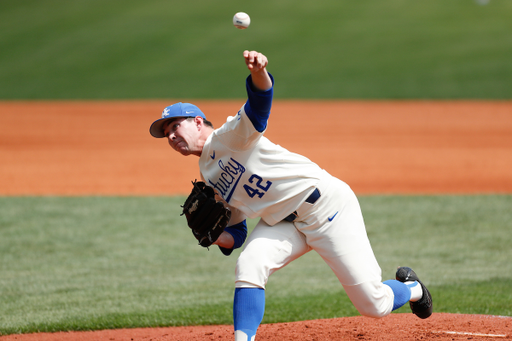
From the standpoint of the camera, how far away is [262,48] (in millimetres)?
28062

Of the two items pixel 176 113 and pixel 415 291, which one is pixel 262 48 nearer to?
pixel 415 291

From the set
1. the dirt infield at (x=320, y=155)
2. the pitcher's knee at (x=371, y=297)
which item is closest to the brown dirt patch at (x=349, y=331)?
the dirt infield at (x=320, y=155)

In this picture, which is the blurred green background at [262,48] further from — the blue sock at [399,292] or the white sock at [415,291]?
the blue sock at [399,292]

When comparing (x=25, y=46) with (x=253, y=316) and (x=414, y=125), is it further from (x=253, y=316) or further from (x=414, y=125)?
(x=253, y=316)

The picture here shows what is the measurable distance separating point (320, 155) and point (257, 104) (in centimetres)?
970

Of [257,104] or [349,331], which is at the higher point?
[257,104]

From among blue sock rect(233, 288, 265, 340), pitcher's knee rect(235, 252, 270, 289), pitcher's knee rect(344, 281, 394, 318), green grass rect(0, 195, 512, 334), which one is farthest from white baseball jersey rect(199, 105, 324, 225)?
green grass rect(0, 195, 512, 334)

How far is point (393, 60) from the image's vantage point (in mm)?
25578

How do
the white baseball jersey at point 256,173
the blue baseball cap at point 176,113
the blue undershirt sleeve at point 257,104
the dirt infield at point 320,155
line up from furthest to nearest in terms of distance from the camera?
the dirt infield at point 320,155 < the blue baseball cap at point 176,113 < the white baseball jersey at point 256,173 < the blue undershirt sleeve at point 257,104

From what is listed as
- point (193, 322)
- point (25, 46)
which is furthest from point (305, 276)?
point (25, 46)

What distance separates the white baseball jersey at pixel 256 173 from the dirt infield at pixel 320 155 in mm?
1106

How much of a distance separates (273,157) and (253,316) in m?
0.85

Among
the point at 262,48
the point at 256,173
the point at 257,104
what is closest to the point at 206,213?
the point at 256,173

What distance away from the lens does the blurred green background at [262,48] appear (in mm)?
23203
